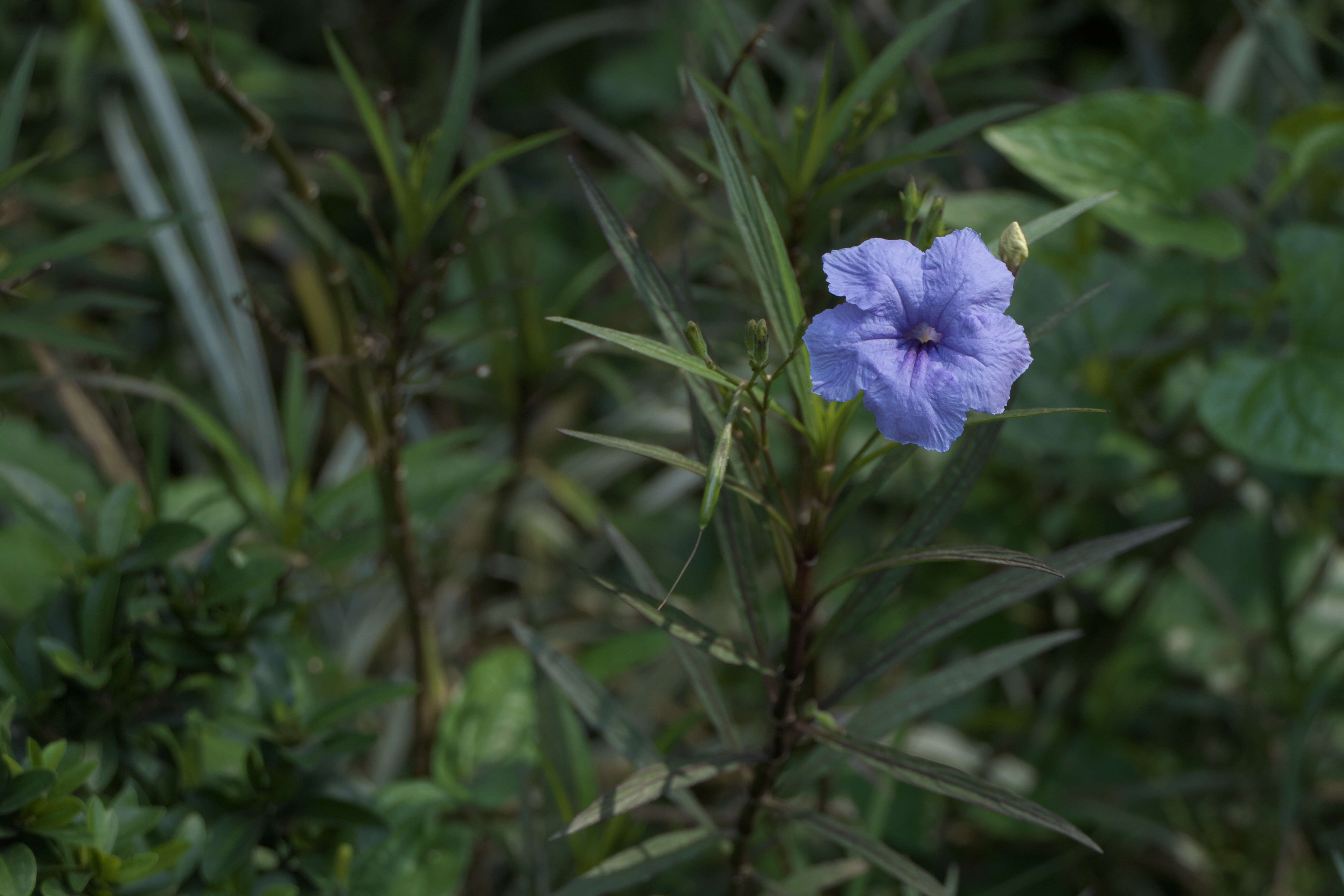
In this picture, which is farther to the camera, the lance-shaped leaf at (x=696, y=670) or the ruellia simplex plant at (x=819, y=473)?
the lance-shaped leaf at (x=696, y=670)

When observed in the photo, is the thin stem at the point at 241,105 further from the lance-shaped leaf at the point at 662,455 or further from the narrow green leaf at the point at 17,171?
the lance-shaped leaf at the point at 662,455

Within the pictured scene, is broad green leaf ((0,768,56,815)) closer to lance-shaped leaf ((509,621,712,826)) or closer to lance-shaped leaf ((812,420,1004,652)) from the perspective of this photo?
lance-shaped leaf ((509,621,712,826))

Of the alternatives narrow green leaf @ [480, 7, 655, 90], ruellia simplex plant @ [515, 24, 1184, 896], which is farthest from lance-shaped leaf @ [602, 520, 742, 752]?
narrow green leaf @ [480, 7, 655, 90]

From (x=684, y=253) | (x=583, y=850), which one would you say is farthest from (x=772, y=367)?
(x=583, y=850)

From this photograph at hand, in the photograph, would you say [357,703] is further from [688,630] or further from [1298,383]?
[1298,383]

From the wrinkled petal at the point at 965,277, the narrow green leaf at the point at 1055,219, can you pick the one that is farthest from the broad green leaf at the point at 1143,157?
the wrinkled petal at the point at 965,277

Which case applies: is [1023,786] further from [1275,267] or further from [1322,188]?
[1322,188]

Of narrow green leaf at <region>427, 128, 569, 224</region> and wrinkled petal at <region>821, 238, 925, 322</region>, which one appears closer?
wrinkled petal at <region>821, 238, 925, 322</region>
